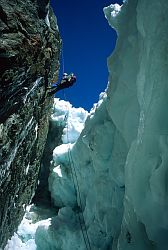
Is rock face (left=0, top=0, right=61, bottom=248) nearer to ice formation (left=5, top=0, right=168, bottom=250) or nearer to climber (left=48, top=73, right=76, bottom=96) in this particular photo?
climber (left=48, top=73, right=76, bottom=96)

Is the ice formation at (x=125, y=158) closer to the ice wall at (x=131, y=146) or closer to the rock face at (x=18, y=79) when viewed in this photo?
the ice wall at (x=131, y=146)

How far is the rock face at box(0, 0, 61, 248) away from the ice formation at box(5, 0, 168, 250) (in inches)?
107

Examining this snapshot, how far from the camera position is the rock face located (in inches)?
329

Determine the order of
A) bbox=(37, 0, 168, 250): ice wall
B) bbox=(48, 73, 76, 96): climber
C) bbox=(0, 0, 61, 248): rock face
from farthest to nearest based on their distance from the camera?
bbox=(48, 73, 76, 96): climber
bbox=(0, 0, 61, 248): rock face
bbox=(37, 0, 168, 250): ice wall

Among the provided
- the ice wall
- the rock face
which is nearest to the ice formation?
the ice wall

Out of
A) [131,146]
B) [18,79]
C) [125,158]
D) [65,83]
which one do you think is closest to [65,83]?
[65,83]

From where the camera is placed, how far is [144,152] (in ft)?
27.0

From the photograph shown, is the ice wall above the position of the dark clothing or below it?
below

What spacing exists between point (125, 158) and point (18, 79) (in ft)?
17.2

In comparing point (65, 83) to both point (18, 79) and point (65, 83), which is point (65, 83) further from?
point (18, 79)

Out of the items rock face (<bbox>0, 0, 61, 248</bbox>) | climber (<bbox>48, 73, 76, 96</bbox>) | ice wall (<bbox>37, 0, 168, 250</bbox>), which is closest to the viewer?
ice wall (<bbox>37, 0, 168, 250</bbox>)

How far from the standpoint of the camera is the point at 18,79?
9.00 meters

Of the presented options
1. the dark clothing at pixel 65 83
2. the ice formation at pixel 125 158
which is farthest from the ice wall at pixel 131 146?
Result: the dark clothing at pixel 65 83

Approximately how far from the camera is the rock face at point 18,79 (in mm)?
8367
